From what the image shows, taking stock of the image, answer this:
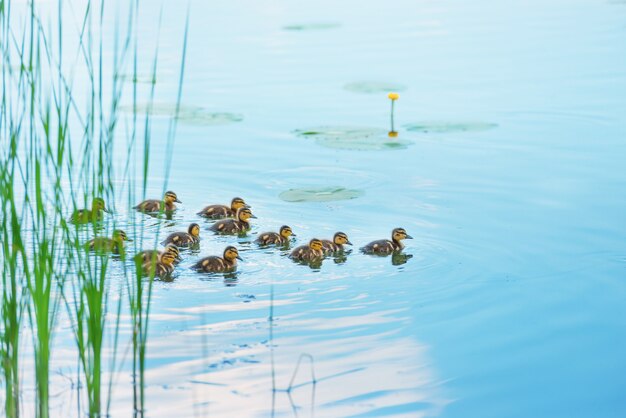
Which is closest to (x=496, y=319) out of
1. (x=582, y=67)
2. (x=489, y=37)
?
(x=582, y=67)

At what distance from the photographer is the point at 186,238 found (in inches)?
255

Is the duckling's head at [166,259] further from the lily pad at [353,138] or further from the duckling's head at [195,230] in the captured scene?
the lily pad at [353,138]

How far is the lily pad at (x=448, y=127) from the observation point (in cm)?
859

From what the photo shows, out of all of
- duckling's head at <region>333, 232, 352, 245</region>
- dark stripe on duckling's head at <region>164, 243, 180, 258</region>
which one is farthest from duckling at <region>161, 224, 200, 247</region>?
duckling's head at <region>333, 232, 352, 245</region>

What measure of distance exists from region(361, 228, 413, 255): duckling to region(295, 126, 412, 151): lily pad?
2.08m

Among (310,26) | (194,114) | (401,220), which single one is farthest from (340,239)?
(310,26)

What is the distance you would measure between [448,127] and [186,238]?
2.85m

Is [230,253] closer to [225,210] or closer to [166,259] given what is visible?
[166,259]

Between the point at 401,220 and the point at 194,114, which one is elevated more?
the point at 194,114

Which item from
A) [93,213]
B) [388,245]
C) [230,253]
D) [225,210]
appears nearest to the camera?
[93,213]

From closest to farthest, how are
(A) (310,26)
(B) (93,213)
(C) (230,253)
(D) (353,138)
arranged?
(B) (93,213), (C) (230,253), (D) (353,138), (A) (310,26)

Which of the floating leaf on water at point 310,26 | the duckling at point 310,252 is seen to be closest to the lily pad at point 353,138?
the duckling at point 310,252

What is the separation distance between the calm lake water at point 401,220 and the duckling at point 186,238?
10 centimetres

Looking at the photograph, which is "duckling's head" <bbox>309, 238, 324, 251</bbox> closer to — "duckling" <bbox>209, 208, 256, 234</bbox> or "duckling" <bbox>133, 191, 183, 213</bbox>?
"duckling" <bbox>209, 208, 256, 234</bbox>
